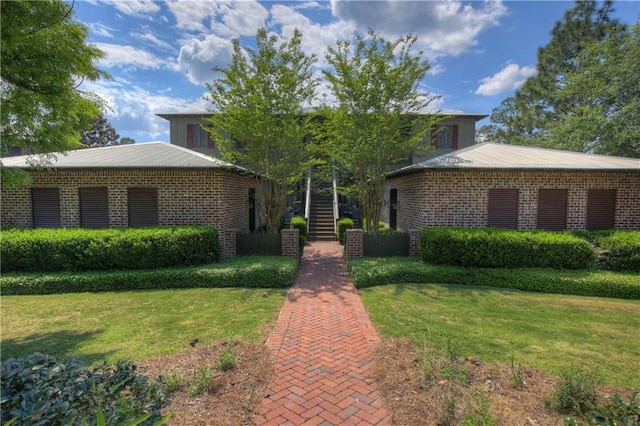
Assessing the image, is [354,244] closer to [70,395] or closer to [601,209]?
[601,209]

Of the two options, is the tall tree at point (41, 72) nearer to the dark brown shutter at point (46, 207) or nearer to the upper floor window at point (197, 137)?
the dark brown shutter at point (46, 207)

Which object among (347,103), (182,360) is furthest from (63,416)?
(347,103)

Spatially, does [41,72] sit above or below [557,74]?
below

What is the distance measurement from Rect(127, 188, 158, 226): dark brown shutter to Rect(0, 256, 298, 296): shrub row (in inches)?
88.0

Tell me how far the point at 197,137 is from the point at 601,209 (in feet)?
66.6

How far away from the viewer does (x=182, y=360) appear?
3957 mm

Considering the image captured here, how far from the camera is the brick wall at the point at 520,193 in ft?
31.1

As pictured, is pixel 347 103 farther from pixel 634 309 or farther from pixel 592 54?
pixel 592 54

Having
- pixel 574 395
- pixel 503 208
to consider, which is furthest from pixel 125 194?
pixel 503 208

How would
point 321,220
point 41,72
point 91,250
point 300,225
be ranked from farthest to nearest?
point 321,220, point 300,225, point 91,250, point 41,72

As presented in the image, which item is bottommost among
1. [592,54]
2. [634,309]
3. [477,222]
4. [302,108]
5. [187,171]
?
[634,309]

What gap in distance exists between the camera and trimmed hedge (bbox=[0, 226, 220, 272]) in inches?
301

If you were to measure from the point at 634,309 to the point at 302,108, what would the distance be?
9.56 metres

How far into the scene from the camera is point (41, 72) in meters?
4.58
